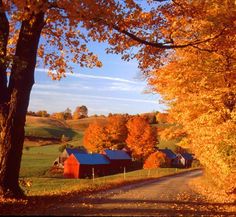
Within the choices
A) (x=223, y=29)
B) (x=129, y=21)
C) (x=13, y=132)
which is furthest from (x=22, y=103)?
(x=223, y=29)

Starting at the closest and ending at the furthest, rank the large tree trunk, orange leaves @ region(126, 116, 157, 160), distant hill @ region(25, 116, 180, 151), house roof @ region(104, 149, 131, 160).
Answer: the large tree trunk, house roof @ region(104, 149, 131, 160), orange leaves @ region(126, 116, 157, 160), distant hill @ region(25, 116, 180, 151)

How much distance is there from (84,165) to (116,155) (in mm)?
11512

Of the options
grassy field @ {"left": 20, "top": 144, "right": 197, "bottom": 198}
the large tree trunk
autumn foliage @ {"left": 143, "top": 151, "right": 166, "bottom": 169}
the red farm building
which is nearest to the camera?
the large tree trunk

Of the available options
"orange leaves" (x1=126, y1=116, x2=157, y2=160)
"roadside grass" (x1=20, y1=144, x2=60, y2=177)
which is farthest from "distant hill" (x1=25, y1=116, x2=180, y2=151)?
"orange leaves" (x1=126, y1=116, x2=157, y2=160)

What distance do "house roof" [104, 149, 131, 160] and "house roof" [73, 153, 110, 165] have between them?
186 cm

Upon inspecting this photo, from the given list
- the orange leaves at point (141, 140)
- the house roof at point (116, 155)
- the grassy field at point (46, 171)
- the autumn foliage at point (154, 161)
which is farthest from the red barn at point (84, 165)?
the orange leaves at point (141, 140)

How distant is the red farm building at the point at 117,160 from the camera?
7756 cm

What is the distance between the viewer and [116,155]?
79.8m

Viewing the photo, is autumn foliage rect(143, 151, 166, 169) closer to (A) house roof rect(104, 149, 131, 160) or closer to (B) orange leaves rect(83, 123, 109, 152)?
(A) house roof rect(104, 149, 131, 160)

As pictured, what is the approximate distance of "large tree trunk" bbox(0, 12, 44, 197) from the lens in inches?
547

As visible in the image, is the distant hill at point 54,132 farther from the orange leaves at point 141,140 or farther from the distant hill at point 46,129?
the orange leaves at point 141,140

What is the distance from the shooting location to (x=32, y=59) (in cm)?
1455

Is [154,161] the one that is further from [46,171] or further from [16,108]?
[16,108]

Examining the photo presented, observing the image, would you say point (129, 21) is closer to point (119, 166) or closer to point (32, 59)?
point (32, 59)
